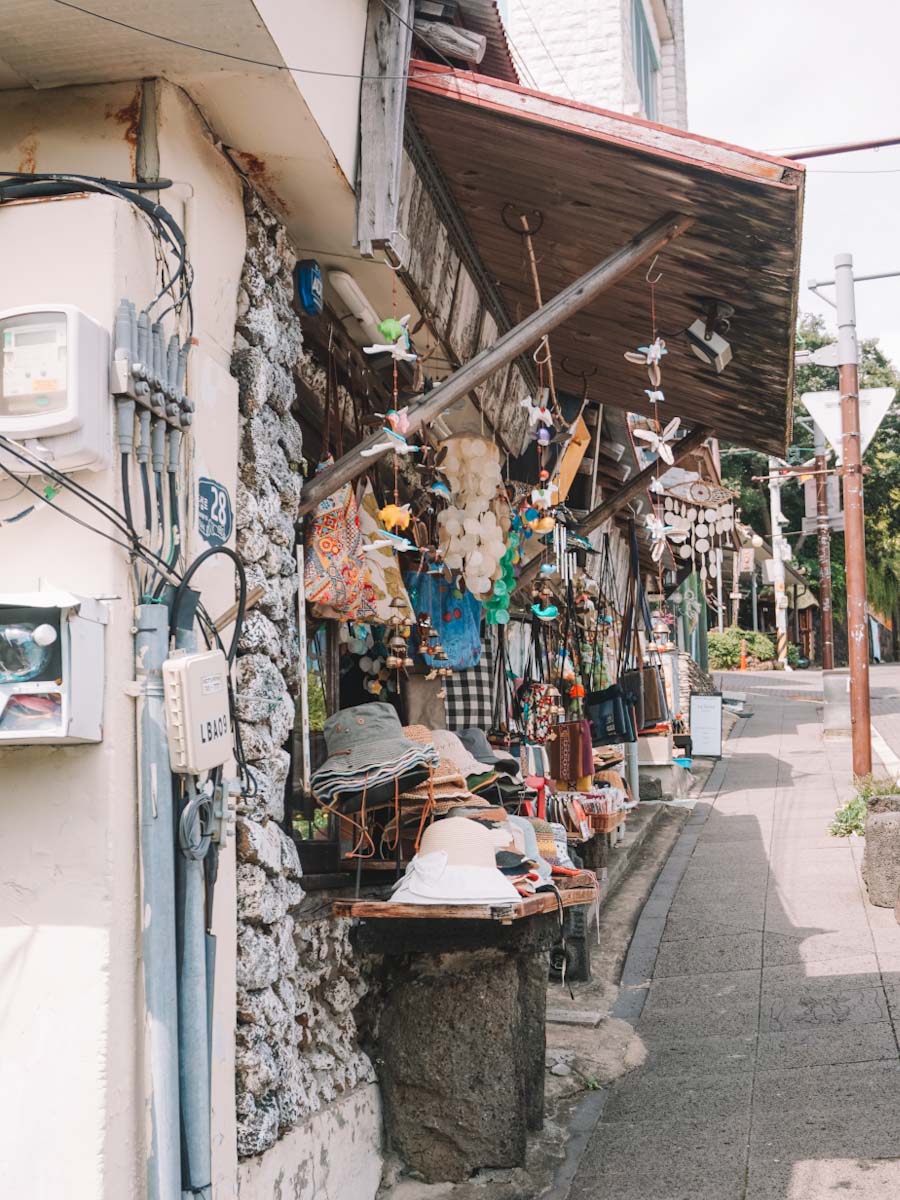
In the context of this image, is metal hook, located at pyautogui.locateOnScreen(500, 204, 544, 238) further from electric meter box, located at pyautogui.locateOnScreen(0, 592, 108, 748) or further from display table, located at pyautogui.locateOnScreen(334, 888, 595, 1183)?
electric meter box, located at pyautogui.locateOnScreen(0, 592, 108, 748)

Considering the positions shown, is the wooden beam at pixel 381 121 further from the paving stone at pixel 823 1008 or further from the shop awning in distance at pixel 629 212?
the paving stone at pixel 823 1008

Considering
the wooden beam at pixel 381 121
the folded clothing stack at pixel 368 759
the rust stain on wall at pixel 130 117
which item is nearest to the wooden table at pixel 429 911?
the folded clothing stack at pixel 368 759

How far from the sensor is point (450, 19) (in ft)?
16.9

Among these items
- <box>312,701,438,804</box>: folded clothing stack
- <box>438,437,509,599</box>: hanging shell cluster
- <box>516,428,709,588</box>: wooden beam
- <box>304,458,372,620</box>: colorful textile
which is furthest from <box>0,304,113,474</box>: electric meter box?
<box>516,428,709,588</box>: wooden beam

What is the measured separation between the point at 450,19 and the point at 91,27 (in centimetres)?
224

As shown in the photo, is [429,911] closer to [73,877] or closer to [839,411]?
[73,877]

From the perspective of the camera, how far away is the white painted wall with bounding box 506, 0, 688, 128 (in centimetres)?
1350

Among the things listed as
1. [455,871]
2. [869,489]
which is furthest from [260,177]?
[869,489]

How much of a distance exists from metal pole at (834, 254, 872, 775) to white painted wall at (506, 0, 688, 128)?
337cm

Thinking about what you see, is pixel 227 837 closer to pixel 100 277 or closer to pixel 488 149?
pixel 100 277

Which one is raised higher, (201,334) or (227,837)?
(201,334)

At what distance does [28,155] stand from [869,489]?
39561mm

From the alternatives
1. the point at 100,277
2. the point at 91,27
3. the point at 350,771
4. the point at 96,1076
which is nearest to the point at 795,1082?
the point at 350,771

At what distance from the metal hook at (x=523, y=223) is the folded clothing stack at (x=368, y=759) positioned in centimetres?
257
